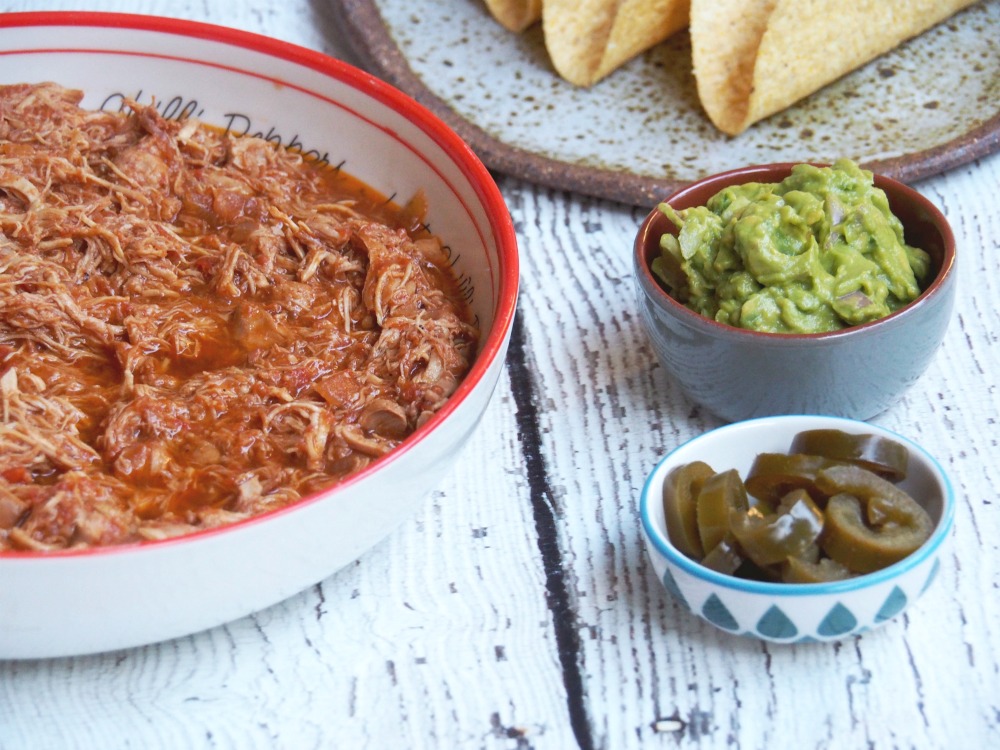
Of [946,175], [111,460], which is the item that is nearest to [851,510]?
[111,460]

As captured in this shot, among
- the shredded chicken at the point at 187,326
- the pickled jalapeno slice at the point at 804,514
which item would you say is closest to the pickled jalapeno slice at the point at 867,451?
the pickled jalapeno slice at the point at 804,514

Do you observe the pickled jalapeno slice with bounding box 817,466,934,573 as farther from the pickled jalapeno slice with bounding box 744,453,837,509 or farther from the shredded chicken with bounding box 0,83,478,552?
the shredded chicken with bounding box 0,83,478,552

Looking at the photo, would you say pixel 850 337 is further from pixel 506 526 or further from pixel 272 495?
pixel 272 495

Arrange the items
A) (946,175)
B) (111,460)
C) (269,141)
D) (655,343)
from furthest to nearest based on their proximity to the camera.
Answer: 1. (946,175)
2. (269,141)
3. (655,343)
4. (111,460)

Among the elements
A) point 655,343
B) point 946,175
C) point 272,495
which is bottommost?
point 946,175

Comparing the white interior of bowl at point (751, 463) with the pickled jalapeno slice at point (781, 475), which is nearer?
the white interior of bowl at point (751, 463)

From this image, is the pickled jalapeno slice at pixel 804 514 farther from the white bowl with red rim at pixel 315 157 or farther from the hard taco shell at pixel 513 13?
the hard taco shell at pixel 513 13

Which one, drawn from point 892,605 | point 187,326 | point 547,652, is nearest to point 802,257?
point 892,605

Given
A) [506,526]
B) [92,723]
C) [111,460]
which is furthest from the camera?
[506,526]

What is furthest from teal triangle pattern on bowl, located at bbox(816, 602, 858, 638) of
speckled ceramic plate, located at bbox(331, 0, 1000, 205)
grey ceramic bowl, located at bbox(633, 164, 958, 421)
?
speckled ceramic plate, located at bbox(331, 0, 1000, 205)
